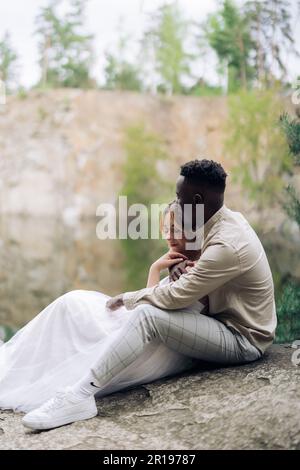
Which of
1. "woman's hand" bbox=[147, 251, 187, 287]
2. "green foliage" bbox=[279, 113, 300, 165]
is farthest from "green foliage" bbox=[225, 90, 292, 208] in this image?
"woman's hand" bbox=[147, 251, 187, 287]

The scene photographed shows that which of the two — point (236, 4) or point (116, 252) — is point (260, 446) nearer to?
point (116, 252)

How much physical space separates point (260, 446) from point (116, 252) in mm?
17851

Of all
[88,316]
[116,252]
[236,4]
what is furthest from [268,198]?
[88,316]

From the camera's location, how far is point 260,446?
256 cm

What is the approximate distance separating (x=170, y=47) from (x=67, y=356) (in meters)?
35.0

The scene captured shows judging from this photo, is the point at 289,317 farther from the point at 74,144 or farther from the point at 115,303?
the point at 74,144

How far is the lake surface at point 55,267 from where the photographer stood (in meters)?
10.5

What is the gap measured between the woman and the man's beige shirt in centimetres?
16

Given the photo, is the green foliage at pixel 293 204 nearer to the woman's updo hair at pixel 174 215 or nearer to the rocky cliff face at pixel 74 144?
the woman's updo hair at pixel 174 215

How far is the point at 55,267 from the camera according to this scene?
16.5 metres
